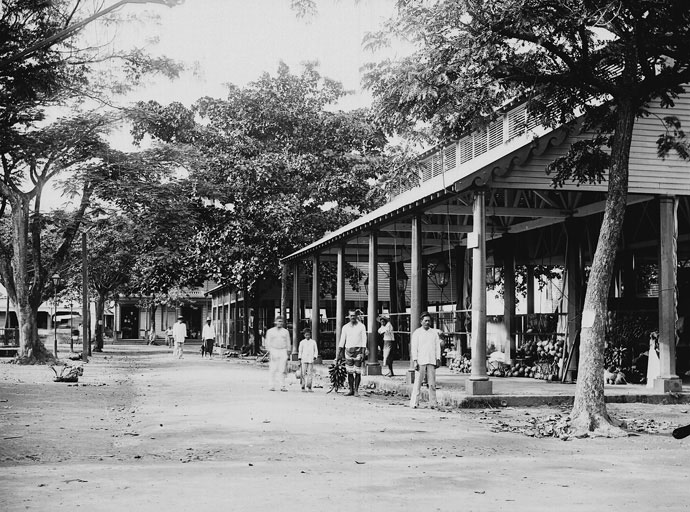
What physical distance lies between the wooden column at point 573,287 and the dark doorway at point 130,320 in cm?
6116

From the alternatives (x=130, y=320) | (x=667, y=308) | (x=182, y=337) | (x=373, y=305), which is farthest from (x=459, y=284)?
(x=130, y=320)

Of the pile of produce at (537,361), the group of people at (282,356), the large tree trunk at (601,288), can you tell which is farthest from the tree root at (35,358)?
the large tree trunk at (601,288)

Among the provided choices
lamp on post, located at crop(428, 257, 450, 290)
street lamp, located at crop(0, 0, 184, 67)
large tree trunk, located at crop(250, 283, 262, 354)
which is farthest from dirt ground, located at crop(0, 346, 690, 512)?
large tree trunk, located at crop(250, 283, 262, 354)

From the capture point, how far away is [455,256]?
27578mm

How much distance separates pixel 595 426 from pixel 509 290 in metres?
11.9

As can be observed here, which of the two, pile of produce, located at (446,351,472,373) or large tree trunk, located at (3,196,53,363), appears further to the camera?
large tree trunk, located at (3,196,53,363)

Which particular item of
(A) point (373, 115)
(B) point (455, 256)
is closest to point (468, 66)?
(A) point (373, 115)

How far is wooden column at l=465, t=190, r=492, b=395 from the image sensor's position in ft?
50.5

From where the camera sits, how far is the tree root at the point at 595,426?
1190cm

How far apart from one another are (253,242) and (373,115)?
19883 millimetres

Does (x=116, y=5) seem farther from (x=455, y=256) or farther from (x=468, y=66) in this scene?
(x=455, y=256)

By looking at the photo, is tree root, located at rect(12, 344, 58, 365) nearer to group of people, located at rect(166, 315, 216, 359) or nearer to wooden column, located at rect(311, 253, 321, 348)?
group of people, located at rect(166, 315, 216, 359)

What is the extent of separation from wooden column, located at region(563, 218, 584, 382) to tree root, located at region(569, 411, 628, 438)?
6.98m

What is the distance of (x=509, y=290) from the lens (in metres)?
23.9
